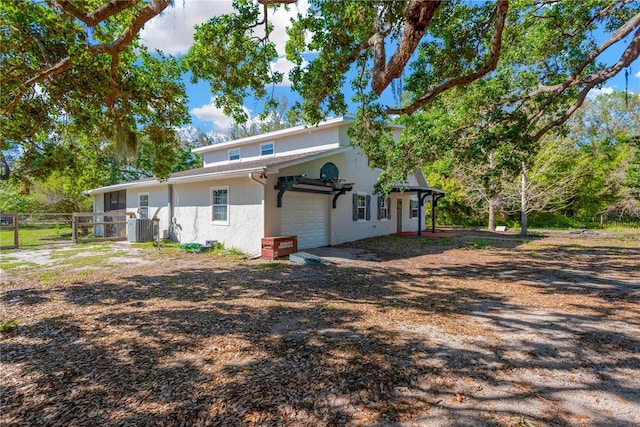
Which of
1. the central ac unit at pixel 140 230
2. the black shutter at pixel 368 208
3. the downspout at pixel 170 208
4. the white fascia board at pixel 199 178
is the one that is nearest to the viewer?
the white fascia board at pixel 199 178

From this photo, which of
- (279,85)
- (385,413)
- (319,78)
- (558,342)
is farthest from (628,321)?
(279,85)

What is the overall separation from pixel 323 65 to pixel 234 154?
447 inches

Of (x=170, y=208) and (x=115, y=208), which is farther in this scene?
(x=115, y=208)

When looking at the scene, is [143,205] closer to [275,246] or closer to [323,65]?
[275,246]

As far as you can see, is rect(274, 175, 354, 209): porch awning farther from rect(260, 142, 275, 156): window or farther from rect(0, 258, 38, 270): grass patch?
rect(0, 258, 38, 270): grass patch

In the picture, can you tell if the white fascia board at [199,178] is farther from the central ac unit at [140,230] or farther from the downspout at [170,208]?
the central ac unit at [140,230]

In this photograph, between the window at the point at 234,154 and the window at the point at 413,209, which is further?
the window at the point at 413,209

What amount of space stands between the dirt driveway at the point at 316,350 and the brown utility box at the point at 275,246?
2149mm

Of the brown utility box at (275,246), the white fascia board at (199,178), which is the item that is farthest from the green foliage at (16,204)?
the brown utility box at (275,246)

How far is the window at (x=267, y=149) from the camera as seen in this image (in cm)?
1497

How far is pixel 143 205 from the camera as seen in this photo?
14258 millimetres

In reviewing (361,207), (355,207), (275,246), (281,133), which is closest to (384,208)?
(361,207)

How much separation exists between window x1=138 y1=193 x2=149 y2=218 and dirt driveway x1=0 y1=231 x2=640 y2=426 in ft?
24.4

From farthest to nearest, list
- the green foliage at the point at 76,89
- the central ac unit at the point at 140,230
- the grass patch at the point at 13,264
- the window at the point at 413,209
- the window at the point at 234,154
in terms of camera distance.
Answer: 1. the window at the point at 413,209
2. the window at the point at 234,154
3. the central ac unit at the point at 140,230
4. the grass patch at the point at 13,264
5. the green foliage at the point at 76,89
